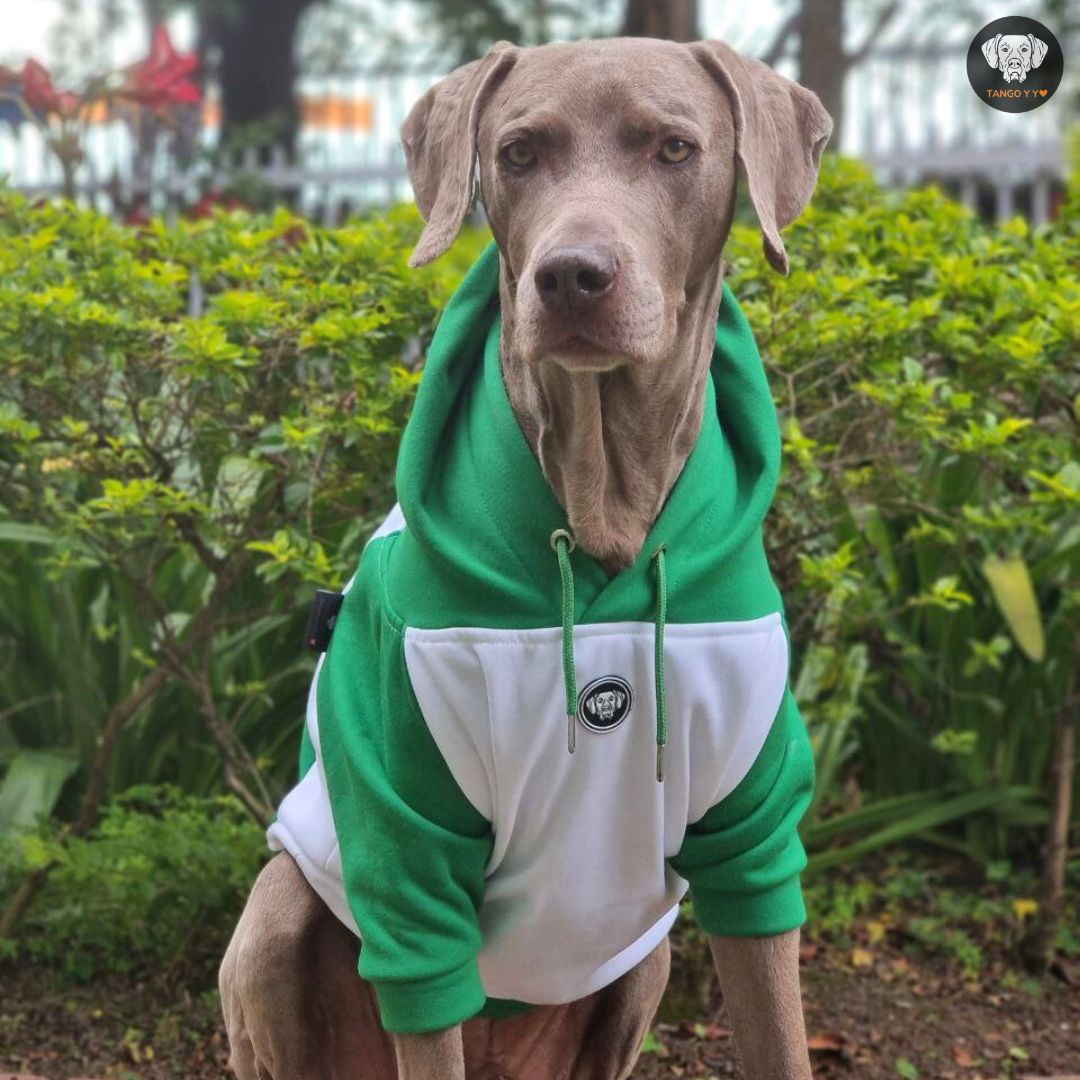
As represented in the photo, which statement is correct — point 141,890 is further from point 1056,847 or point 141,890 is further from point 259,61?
point 259,61

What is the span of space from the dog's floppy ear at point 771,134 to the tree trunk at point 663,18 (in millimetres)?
6536

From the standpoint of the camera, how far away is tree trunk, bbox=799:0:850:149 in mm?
10258

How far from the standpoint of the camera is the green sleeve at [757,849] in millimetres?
2494

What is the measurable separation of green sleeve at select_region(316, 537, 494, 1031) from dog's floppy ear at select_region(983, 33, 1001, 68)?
3420 mm

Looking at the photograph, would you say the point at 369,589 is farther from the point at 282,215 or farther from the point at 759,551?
the point at 282,215

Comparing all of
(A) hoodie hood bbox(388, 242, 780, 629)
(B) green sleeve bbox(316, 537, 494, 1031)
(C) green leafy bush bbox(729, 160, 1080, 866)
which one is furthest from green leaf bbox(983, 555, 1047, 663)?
(B) green sleeve bbox(316, 537, 494, 1031)

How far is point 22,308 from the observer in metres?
3.39

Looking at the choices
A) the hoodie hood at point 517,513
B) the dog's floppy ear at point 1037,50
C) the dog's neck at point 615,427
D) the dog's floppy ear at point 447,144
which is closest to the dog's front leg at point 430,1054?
the hoodie hood at point 517,513

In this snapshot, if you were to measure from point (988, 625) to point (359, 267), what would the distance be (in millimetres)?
1997

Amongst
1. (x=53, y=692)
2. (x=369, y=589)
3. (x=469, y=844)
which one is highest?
(x=369, y=589)

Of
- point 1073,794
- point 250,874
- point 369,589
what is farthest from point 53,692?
point 1073,794

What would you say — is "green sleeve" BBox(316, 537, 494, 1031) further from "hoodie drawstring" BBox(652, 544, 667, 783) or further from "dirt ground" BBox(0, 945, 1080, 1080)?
"dirt ground" BBox(0, 945, 1080, 1080)

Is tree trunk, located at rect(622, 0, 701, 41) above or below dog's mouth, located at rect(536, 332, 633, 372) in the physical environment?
above

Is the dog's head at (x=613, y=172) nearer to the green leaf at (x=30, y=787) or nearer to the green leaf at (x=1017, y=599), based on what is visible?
the green leaf at (x=1017, y=599)
